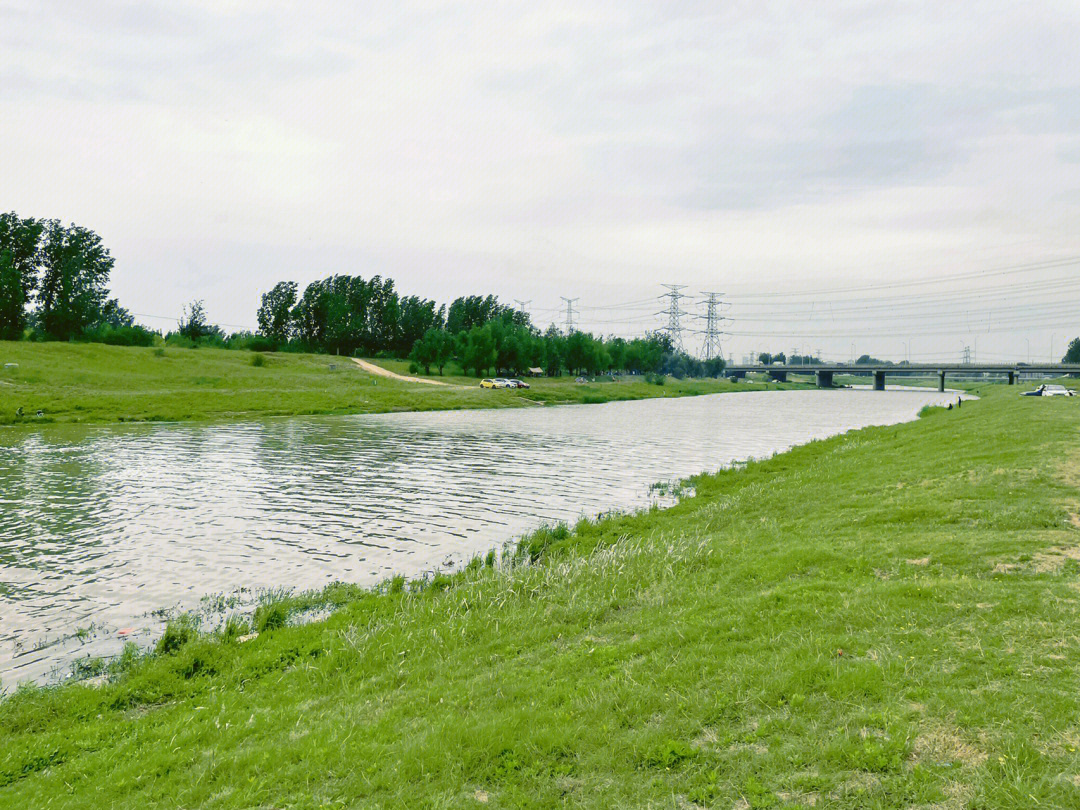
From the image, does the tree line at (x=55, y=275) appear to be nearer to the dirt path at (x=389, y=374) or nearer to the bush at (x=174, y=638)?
the dirt path at (x=389, y=374)

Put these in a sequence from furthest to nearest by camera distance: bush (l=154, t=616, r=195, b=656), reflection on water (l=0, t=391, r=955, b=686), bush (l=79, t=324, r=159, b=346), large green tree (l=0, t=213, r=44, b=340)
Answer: bush (l=79, t=324, r=159, b=346)
large green tree (l=0, t=213, r=44, b=340)
reflection on water (l=0, t=391, r=955, b=686)
bush (l=154, t=616, r=195, b=656)

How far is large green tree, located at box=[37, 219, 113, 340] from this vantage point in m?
108

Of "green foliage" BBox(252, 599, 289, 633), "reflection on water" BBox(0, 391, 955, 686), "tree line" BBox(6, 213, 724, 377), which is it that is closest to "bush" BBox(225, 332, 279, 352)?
"tree line" BBox(6, 213, 724, 377)

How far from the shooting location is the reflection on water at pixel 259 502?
1678cm

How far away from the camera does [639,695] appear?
8680mm

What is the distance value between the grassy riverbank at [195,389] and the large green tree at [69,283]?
19585 mm

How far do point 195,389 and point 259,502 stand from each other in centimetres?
6095

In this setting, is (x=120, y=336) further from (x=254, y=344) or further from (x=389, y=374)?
(x=389, y=374)

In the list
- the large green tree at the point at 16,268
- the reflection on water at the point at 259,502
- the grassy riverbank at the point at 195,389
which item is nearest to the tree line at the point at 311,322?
the large green tree at the point at 16,268

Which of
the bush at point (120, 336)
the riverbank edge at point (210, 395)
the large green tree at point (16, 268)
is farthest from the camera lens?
the bush at point (120, 336)

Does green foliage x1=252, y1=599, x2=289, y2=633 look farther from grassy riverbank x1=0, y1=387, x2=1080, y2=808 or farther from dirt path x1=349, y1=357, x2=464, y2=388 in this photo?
dirt path x1=349, y1=357, x2=464, y2=388

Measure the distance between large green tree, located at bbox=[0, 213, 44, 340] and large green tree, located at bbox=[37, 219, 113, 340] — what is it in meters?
1.53

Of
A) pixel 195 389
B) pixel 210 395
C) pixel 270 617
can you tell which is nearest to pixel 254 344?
pixel 195 389

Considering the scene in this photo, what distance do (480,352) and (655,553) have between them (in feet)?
394
